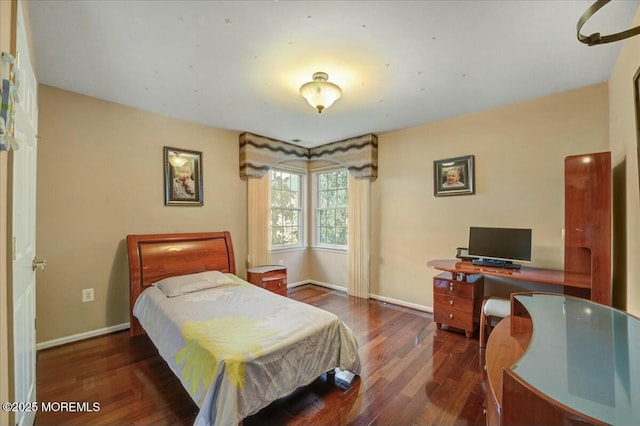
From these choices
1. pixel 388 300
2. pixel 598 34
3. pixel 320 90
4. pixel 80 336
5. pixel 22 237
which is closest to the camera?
pixel 598 34

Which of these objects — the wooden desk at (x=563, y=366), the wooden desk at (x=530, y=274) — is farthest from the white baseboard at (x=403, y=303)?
the wooden desk at (x=563, y=366)

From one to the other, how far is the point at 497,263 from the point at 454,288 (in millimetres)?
490

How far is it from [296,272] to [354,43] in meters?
3.78

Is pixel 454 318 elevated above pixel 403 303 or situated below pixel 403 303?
above

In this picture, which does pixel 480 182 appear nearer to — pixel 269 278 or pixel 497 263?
pixel 497 263

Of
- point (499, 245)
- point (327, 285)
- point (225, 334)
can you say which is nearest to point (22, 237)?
point (225, 334)

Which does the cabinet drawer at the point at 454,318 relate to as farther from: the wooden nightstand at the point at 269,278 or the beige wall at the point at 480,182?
the wooden nightstand at the point at 269,278

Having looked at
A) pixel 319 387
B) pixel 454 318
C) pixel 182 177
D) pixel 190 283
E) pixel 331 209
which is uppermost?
pixel 182 177

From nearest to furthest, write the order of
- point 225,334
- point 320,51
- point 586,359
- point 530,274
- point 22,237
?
point 586,359 → point 22,237 → point 225,334 → point 320,51 → point 530,274

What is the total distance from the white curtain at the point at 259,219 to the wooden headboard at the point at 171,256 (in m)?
0.44

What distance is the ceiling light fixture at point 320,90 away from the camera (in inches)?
89.0

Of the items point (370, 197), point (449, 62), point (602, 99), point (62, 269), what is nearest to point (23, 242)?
point (62, 269)

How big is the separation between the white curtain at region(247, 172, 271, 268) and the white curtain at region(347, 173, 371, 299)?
1293mm

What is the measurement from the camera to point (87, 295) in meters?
2.77
